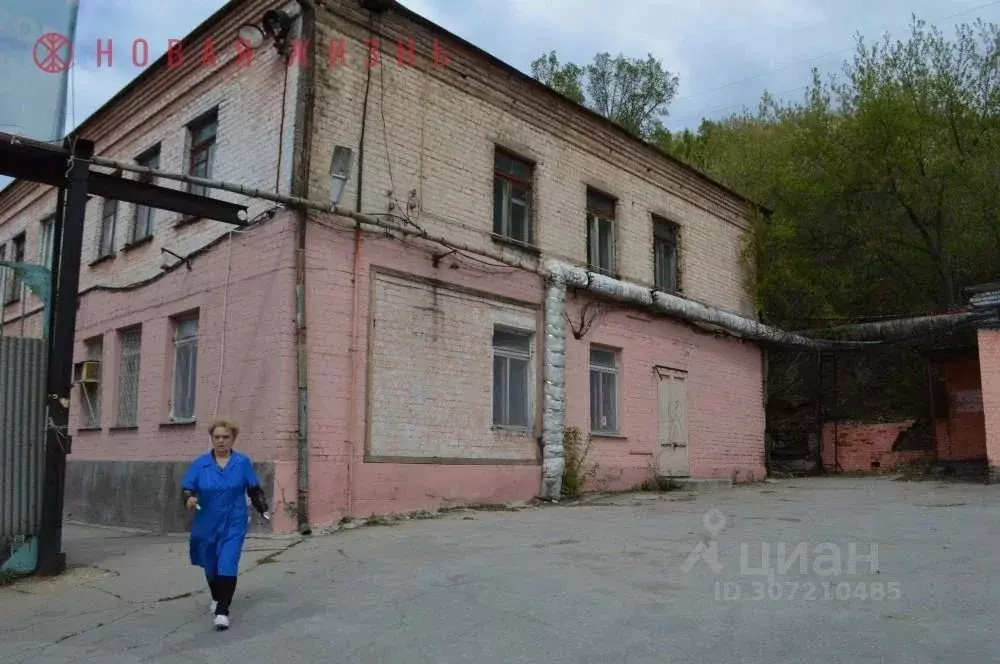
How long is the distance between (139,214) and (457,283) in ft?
18.1

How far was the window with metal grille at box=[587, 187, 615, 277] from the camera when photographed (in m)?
14.6

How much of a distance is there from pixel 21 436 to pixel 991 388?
15348mm

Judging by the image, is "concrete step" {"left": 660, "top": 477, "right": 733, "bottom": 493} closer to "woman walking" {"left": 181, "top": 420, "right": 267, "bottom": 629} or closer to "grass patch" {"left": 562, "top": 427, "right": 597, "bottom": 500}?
"grass patch" {"left": 562, "top": 427, "right": 597, "bottom": 500}

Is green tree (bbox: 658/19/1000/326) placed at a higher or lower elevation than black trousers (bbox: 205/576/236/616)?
higher

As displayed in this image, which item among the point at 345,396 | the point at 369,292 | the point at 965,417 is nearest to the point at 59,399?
the point at 345,396

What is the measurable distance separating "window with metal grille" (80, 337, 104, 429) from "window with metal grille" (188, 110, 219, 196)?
354 cm

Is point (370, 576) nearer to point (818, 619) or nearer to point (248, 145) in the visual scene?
point (818, 619)

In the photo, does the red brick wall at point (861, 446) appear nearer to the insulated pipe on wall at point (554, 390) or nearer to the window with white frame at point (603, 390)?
the window with white frame at point (603, 390)

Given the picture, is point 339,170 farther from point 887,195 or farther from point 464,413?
point 887,195

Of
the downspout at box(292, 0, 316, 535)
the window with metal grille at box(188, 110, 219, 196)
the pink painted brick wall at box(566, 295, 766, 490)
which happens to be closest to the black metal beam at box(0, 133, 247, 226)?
the downspout at box(292, 0, 316, 535)

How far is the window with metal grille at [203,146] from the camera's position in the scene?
11.9 m

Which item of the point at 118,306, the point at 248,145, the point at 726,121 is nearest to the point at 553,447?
the point at 248,145

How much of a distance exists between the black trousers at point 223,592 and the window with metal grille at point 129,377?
298 inches

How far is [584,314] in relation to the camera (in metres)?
13.7
